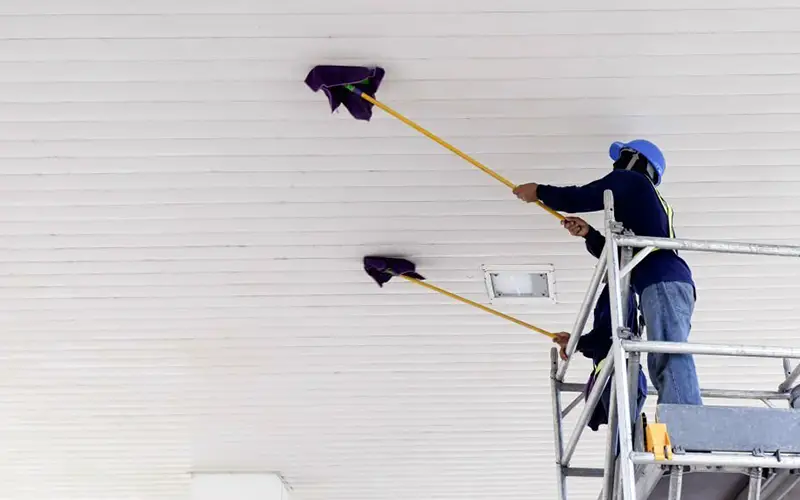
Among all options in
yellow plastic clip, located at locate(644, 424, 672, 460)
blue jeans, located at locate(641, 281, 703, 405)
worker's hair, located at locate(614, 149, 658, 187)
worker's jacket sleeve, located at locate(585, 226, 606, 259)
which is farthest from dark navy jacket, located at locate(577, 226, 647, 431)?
yellow plastic clip, located at locate(644, 424, 672, 460)

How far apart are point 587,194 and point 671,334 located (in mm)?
616

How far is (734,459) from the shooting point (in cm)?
297

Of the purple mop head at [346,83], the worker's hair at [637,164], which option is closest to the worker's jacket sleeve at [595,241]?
the worker's hair at [637,164]

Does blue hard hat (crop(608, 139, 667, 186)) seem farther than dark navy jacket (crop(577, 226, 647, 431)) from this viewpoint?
No

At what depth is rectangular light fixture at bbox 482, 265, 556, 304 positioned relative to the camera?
4.90 m

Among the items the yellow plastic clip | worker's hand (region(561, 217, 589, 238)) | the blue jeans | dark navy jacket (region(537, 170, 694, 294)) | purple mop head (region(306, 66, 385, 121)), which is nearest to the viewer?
the yellow plastic clip

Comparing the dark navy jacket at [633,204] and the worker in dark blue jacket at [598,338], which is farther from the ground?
the dark navy jacket at [633,204]

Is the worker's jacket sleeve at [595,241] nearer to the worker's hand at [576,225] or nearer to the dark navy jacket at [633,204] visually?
the worker's hand at [576,225]

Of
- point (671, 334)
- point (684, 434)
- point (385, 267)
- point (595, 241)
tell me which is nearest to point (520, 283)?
point (385, 267)

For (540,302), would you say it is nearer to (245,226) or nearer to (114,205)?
(245,226)

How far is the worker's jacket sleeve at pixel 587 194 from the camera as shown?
12.1 ft

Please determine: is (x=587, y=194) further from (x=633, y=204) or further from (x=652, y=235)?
(x=652, y=235)

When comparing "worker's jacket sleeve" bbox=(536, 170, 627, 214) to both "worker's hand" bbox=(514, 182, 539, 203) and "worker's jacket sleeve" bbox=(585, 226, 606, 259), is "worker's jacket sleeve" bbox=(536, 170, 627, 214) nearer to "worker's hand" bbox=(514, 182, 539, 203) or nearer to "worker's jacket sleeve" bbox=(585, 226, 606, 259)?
"worker's hand" bbox=(514, 182, 539, 203)

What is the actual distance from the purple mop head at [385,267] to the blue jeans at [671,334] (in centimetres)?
151
